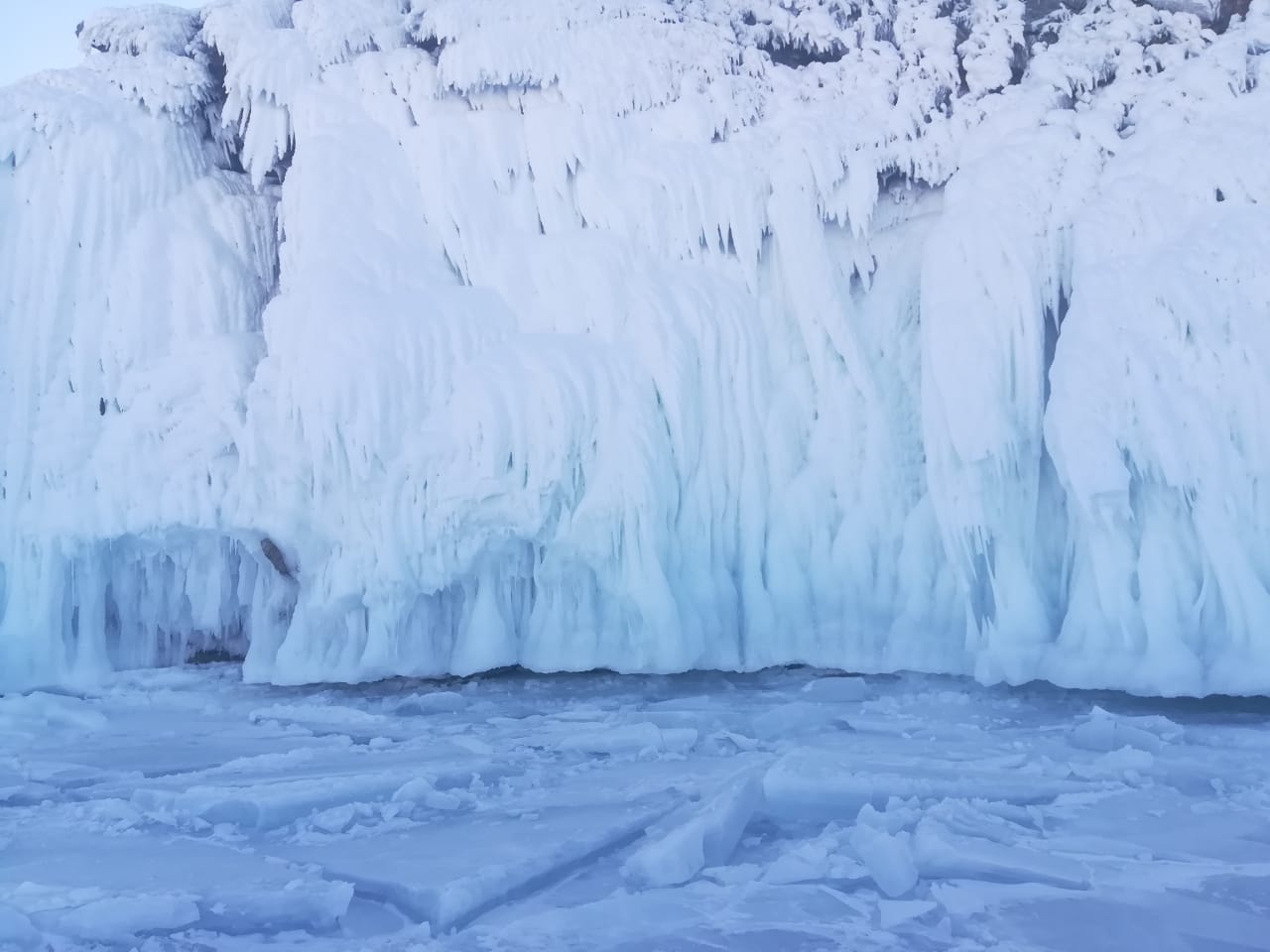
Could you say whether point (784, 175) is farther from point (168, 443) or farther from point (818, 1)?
point (168, 443)

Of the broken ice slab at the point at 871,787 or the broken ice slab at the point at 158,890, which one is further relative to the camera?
the broken ice slab at the point at 871,787

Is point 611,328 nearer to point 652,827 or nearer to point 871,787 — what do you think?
point 871,787

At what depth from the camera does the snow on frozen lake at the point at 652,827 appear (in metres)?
3.65

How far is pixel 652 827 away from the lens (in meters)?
4.67

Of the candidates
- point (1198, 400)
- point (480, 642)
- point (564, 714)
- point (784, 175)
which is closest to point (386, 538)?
point (480, 642)

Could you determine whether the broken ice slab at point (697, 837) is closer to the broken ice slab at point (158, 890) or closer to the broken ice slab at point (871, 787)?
the broken ice slab at point (871, 787)

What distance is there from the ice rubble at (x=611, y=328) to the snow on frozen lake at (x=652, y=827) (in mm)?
1672

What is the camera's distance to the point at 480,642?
9258 mm

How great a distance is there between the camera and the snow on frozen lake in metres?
3.65

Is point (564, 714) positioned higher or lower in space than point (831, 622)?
lower

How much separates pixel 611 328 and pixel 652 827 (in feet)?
18.9

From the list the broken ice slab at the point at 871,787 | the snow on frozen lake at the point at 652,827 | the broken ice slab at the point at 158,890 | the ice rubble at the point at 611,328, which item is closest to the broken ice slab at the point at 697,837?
the snow on frozen lake at the point at 652,827

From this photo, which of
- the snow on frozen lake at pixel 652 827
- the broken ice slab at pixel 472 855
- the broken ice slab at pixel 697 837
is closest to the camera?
the snow on frozen lake at pixel 652 827

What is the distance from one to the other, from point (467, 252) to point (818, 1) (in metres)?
4.42
